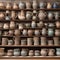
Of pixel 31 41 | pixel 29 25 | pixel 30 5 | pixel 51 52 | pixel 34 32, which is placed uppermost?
pixel 30 5

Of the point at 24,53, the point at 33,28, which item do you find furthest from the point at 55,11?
the point at 24,53

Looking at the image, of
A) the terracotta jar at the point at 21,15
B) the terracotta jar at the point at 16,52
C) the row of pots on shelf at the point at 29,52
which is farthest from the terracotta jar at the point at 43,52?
the terracotta jar at the point at 21,15

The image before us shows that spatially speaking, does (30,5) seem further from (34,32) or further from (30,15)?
(34,32)

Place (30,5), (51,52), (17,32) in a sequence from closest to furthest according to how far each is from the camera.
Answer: (51,52) < (17,32) < (30,5)

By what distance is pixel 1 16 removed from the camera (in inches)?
120

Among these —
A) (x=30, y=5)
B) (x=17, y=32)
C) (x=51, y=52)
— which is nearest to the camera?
(x=51, y=52)

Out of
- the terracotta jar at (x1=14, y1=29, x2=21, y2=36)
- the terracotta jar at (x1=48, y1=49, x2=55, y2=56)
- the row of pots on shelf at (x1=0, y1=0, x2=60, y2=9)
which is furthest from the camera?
the row of pots on shelf at (x1=0, y1=0, x2=60, y2=9)

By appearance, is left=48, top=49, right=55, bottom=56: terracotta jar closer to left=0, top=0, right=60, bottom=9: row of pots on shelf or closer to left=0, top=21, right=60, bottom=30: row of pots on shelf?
left=0, top=21, right=60, bottom=30: row of pots on shelf

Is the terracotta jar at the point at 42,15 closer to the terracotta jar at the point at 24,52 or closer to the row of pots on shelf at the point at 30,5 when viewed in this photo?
the row of pots on shelf at the point at 30,5

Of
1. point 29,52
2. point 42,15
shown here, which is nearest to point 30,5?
point 42,15

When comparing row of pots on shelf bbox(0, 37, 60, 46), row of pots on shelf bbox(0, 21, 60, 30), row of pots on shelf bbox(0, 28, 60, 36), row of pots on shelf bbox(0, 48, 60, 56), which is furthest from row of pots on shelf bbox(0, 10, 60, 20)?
row of pots on shelf bbox(0, 48, 60, 56)

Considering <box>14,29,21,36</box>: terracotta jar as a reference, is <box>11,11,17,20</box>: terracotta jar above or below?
above

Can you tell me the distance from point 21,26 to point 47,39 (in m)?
0.58

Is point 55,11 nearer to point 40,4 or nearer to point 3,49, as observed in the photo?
point 40,4
